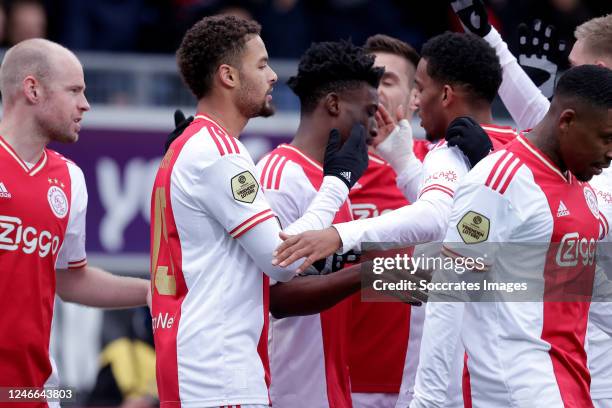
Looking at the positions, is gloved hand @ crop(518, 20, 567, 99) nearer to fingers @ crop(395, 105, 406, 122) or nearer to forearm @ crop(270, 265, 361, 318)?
fingers @ crop(395, 105, 406, 122)

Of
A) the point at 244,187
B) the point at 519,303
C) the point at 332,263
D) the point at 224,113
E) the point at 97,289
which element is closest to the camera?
the point at 519,303

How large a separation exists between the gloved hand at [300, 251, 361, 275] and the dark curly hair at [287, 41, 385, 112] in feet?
2.76

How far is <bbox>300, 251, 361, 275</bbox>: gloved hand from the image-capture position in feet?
18.4

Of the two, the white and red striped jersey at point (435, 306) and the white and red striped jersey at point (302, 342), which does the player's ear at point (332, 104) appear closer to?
the white and red striped jersey at point (302, 342)

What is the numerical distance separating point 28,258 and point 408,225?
6.04ft

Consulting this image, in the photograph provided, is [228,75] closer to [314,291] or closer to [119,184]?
[314,291]

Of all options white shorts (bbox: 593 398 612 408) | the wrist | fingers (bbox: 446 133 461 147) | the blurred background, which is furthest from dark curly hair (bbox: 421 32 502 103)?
the blurred background

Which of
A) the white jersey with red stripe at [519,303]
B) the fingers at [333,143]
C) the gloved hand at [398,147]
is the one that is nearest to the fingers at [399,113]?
the gloved hand at [398,147]

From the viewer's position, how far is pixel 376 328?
650 cm

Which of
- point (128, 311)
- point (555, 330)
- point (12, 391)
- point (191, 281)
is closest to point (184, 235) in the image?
point (191, 281)

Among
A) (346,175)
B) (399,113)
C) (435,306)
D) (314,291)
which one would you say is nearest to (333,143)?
(346,175)

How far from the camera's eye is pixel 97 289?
20.2ft

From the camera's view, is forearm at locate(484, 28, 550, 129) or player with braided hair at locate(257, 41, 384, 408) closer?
player with braided hair at locate(257, 41, 384, 408)

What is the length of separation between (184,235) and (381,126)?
197 centimetres
